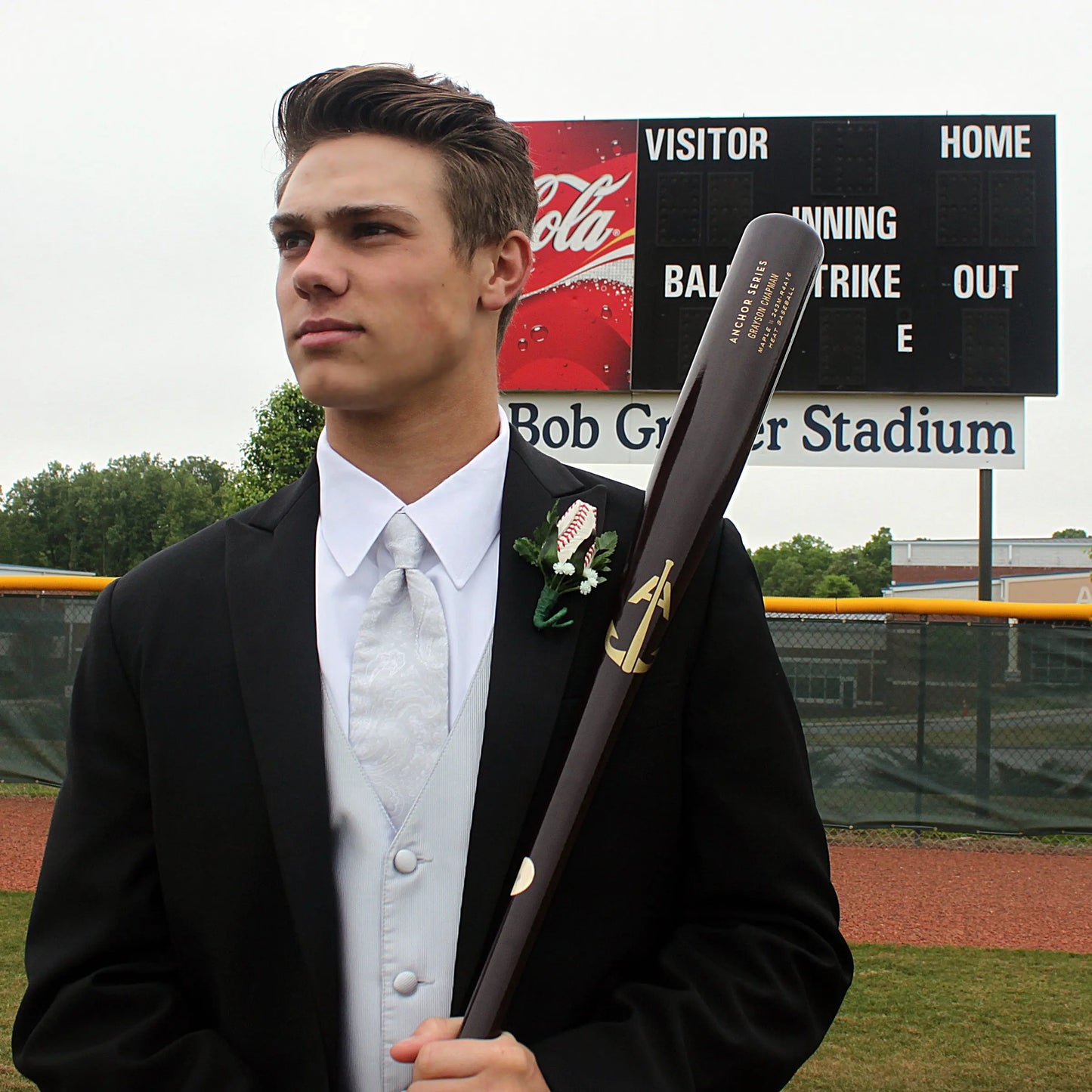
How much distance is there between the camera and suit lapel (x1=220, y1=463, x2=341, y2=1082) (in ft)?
4.45

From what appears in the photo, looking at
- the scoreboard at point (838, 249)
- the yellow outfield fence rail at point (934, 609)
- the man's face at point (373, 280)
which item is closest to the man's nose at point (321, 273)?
the man's face at point (373, 280)

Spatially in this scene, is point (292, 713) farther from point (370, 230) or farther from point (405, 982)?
point (370, 230)

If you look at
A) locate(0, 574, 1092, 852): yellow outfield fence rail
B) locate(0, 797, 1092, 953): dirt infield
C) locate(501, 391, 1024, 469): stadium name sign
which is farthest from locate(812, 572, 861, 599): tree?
locate(0, 797, 1092, 953): dirt infield

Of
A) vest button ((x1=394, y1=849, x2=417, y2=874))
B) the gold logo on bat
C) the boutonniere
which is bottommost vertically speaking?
vest button ((x1=394, y1=849, x2=417, y2=874))

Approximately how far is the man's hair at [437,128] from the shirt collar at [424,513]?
0.25 m

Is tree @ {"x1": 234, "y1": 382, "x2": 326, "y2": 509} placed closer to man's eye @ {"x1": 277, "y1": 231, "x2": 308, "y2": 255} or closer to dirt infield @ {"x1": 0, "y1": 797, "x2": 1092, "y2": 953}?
dirt infield @ {"x1": 0, "y1": 797, "x2": 1092, "y2": 953}

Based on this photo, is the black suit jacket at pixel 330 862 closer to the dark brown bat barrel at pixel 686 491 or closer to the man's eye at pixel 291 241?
the dark brown bat barrel at pixel 686 491

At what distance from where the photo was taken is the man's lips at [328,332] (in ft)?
4.78

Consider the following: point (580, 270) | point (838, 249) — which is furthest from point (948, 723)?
point (580, 270)

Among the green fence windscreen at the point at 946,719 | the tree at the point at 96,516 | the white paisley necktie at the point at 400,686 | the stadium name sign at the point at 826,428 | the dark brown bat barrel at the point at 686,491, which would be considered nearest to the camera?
the dark brown bat barrel at the point at 686,491

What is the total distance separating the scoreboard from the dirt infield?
4129 millimetres

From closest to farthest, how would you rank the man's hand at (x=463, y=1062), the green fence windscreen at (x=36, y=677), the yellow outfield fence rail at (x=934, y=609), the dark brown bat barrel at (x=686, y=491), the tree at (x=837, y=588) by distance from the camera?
the man's hand at (x=463, y=1062)
the dark brown bat barrel at (x=686, y=491)
the yellow outfield fence rail at (x=934, y=609)
the green fence windscreen at (x=36, y=677)
the tree at (x=837, y=588)

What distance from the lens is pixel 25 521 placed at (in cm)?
6975

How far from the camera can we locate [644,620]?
141 cm
